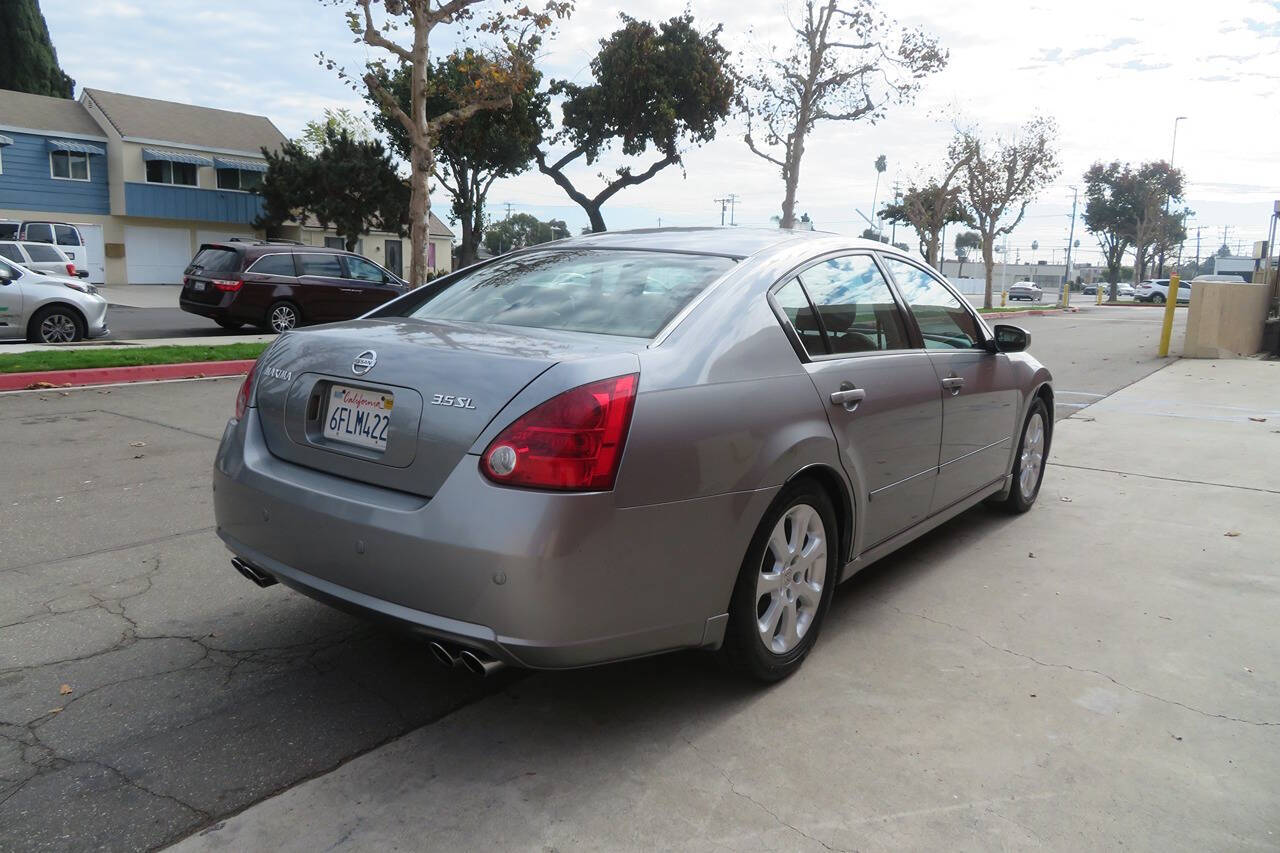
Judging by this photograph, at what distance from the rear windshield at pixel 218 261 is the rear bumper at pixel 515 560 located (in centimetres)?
1482

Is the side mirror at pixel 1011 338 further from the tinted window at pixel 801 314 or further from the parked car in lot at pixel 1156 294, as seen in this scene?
the parked car in lot at pixel 1156 294

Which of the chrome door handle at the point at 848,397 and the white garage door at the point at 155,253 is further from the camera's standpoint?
the white garage door at the point at 155,253

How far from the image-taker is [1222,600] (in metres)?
4.45

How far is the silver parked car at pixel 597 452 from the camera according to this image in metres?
2.63

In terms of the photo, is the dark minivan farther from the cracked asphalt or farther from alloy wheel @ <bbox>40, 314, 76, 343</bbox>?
the cracked asphalt

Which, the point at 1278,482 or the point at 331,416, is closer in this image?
the point at 331,416

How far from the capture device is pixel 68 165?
1473 inches

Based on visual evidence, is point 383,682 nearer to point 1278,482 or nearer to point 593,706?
point 593,706

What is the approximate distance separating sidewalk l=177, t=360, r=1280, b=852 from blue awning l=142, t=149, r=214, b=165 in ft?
132

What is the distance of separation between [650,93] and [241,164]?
689 inches

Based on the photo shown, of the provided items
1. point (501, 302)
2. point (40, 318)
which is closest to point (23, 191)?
point (40, 318)

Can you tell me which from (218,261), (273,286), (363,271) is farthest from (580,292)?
(363,271)

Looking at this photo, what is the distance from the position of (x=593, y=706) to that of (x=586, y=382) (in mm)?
1187

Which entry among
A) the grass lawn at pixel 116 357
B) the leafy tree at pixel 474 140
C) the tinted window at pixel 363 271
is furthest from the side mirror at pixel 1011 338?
the leafy tree at pixel 474 140
